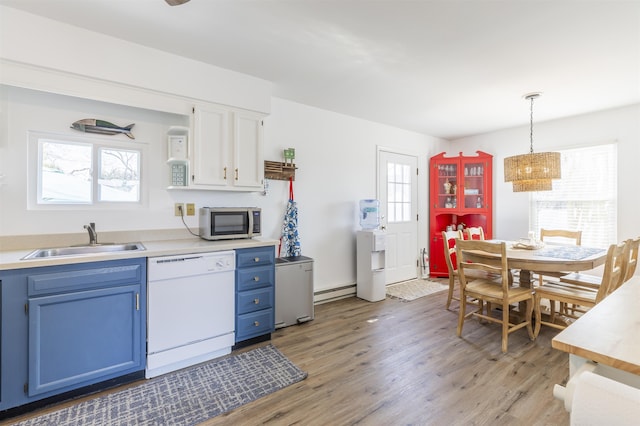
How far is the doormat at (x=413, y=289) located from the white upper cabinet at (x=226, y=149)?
2499mm

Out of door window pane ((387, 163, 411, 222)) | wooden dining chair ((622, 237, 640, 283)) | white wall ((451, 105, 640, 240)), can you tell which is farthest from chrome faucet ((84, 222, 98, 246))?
white wall ((451, 105, 640, 240))

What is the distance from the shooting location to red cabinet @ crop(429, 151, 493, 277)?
16.6 ft

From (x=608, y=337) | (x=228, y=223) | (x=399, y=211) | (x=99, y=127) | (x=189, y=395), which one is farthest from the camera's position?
(x=399, y=211)

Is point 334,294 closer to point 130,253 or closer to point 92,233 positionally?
point 130,253

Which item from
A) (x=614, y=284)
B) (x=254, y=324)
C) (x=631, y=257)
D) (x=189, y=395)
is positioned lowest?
(x=189, y=395)

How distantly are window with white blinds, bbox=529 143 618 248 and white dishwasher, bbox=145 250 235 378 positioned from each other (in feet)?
14.8

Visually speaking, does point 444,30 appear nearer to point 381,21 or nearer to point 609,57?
point 381,21

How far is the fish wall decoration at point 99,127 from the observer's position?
2430 millimetres

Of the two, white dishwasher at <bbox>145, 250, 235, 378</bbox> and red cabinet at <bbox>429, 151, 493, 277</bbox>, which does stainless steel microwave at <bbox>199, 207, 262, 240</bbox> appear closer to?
white dishwasher at <bbox>145, 250, 235, 378</bbox>

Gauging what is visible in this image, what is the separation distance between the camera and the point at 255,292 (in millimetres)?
2680

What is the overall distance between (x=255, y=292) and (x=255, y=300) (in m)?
0.07

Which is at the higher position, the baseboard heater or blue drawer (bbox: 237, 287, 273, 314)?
blue drawer (bbox: 237, 287, 273, 314)

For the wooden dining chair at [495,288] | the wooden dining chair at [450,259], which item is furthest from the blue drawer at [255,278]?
the wooden dining chair at [450,259]

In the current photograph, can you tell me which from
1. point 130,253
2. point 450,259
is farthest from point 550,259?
point 130,253
